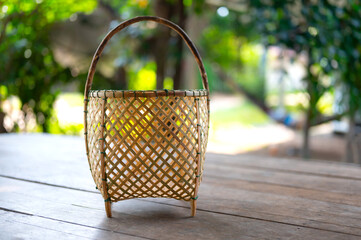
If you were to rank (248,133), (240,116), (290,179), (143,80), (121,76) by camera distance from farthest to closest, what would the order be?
(240,116) < (248,133) < (143,80) < (121,76) < (290,179)

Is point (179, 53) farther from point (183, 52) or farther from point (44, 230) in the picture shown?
point (44, 230)

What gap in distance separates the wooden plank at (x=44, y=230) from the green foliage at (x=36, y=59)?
2.42m

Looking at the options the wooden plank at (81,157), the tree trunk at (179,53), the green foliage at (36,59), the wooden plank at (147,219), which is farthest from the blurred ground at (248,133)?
the wooden plank at (147,219)

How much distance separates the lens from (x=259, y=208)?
119cm

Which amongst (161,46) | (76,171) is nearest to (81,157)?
(76,171)

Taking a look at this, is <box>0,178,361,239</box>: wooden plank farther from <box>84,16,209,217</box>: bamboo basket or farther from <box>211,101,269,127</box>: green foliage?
<box>211,101,269,127</box>: green foliage

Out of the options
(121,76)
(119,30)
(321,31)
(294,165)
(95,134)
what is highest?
(321,31)

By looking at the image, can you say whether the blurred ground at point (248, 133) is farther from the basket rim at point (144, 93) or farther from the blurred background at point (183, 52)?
the basket rim at point (144, 93)

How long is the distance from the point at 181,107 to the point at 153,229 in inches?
13.0

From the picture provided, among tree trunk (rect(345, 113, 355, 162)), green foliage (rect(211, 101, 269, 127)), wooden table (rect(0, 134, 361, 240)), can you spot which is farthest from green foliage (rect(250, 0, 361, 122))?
green foliage (rect(211, 101, 269, 127))


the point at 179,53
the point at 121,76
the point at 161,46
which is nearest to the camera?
the point at 161,46

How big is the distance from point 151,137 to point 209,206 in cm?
36

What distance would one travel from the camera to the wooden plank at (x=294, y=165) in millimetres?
1667

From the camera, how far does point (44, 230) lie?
100 cm
